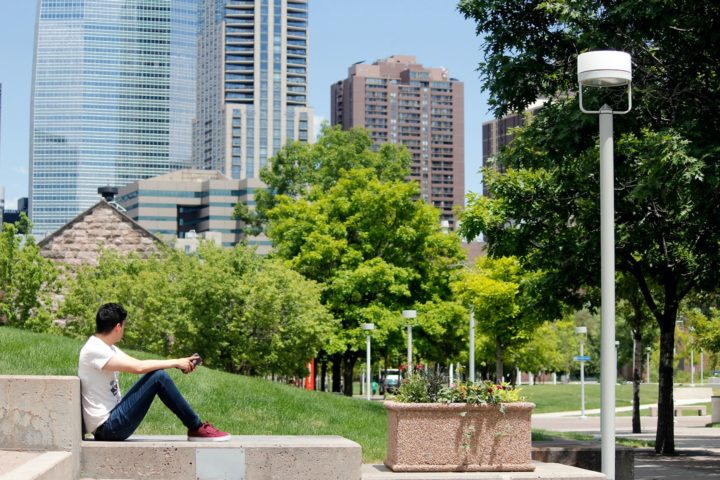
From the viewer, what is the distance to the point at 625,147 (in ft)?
66.5

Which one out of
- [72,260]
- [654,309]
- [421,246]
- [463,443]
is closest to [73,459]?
[463,443]

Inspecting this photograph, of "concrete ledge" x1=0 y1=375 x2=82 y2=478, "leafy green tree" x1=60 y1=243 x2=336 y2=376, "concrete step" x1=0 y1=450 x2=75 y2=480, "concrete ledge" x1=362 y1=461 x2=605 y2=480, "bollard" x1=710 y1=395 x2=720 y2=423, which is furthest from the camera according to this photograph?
"bollard" x1=710 y1=395 x2=720 y2=423

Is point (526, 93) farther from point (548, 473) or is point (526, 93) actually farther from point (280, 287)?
point (280, 287)

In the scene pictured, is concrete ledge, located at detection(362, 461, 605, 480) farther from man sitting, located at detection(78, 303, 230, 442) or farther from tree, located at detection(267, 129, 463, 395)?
tree, located at detection(267, 129, 463, 395)

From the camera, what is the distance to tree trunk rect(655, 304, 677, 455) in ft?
72.3

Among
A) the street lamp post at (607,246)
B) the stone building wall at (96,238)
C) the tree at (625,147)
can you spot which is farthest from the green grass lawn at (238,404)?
the stone building wall at (96,238)

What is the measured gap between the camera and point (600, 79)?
34.2ft

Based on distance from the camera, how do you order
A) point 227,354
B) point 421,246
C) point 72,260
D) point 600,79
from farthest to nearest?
point 72,260
point 421,246
point 227,354
point 600,79

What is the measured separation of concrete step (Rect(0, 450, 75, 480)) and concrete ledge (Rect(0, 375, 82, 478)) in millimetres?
116

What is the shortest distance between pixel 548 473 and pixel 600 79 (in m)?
3.85

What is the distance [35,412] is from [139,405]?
0.91m

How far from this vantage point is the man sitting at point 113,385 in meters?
9.46

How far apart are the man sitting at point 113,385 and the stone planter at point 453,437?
215 centimetres

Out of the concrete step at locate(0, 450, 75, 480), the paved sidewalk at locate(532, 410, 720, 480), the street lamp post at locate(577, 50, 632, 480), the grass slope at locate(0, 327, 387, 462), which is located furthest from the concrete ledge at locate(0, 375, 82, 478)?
the paved sidewalk at locate(532, 410, 720, 480)
